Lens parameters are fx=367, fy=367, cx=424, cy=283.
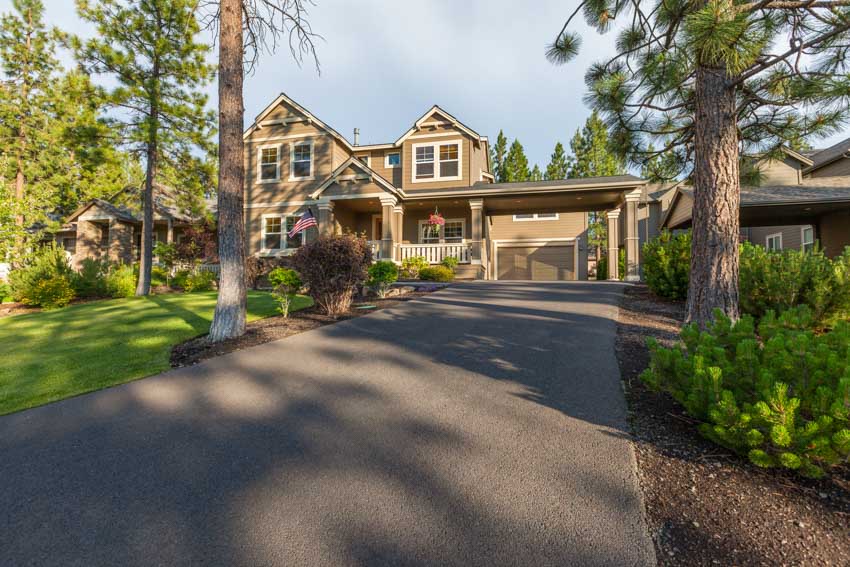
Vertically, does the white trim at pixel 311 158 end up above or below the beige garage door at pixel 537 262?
above

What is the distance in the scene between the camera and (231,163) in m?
6.17

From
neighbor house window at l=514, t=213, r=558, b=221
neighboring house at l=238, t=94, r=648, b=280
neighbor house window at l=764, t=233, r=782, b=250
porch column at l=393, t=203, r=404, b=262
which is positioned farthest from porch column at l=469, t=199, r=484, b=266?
neighbor house window at l=764, t=233, r=782, b=250

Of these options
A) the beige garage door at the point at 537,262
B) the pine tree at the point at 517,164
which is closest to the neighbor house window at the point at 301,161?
the beige garage door at the point at 537,262

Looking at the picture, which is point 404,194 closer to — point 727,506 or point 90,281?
point 90,281

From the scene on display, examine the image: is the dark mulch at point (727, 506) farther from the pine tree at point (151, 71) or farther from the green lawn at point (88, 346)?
the pine tree at point (151, 71)

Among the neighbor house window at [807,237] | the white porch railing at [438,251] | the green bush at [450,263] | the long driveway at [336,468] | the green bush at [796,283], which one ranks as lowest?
the long driveway at [336,468]

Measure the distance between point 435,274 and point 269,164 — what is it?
1029cm

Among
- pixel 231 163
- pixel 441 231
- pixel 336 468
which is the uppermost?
pixel 441 231

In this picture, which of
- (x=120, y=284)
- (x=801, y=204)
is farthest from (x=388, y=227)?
(x=801, y=204)

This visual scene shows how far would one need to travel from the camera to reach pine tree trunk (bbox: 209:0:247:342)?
6.06 m

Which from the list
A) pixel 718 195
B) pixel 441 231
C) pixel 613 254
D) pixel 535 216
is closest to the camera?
pixel 718 195

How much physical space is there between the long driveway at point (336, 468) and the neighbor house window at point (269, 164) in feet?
50.0

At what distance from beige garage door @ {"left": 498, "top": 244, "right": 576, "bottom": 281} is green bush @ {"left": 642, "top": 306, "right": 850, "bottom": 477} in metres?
17.7

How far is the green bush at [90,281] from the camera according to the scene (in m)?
11.9
